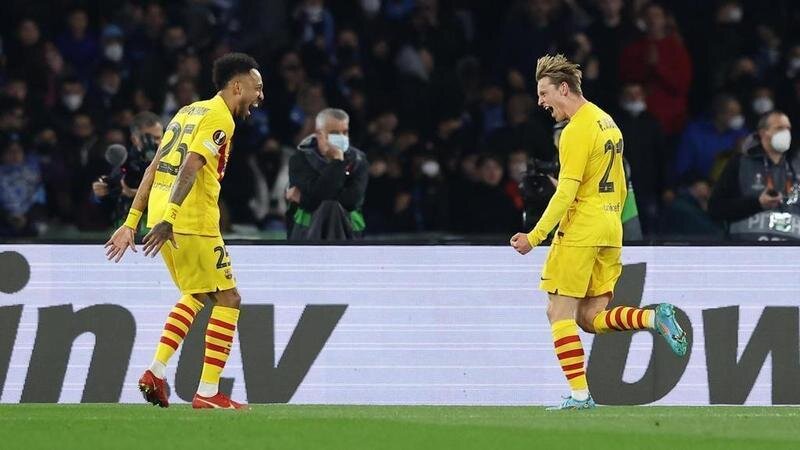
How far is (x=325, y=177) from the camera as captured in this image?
14391mm

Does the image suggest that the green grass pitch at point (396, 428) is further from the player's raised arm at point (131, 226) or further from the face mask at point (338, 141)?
the face mask at point (338, 141)

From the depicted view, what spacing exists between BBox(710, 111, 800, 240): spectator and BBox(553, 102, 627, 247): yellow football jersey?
281cm

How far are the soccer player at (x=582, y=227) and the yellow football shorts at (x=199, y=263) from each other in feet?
5.96

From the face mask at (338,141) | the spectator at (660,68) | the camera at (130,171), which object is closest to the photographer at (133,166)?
the camera at (130,171)

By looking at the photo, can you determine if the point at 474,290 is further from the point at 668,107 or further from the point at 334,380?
the point at 668,107

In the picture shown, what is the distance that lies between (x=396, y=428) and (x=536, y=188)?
3802mm

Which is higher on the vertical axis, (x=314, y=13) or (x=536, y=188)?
(x=314, y=13)

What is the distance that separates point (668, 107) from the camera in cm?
1948

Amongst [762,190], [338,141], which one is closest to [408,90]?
[338,141]

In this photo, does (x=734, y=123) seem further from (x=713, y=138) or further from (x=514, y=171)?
(x=514, y=171)

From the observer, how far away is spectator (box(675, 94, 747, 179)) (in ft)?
60.4

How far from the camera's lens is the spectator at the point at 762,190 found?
14.0 metres

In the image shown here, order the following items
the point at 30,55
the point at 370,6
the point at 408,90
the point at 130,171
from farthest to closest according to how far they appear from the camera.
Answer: the point at 370,6, the point at 408,90, the point at 30,55, the point at 130,171

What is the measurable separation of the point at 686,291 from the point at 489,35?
851cm
